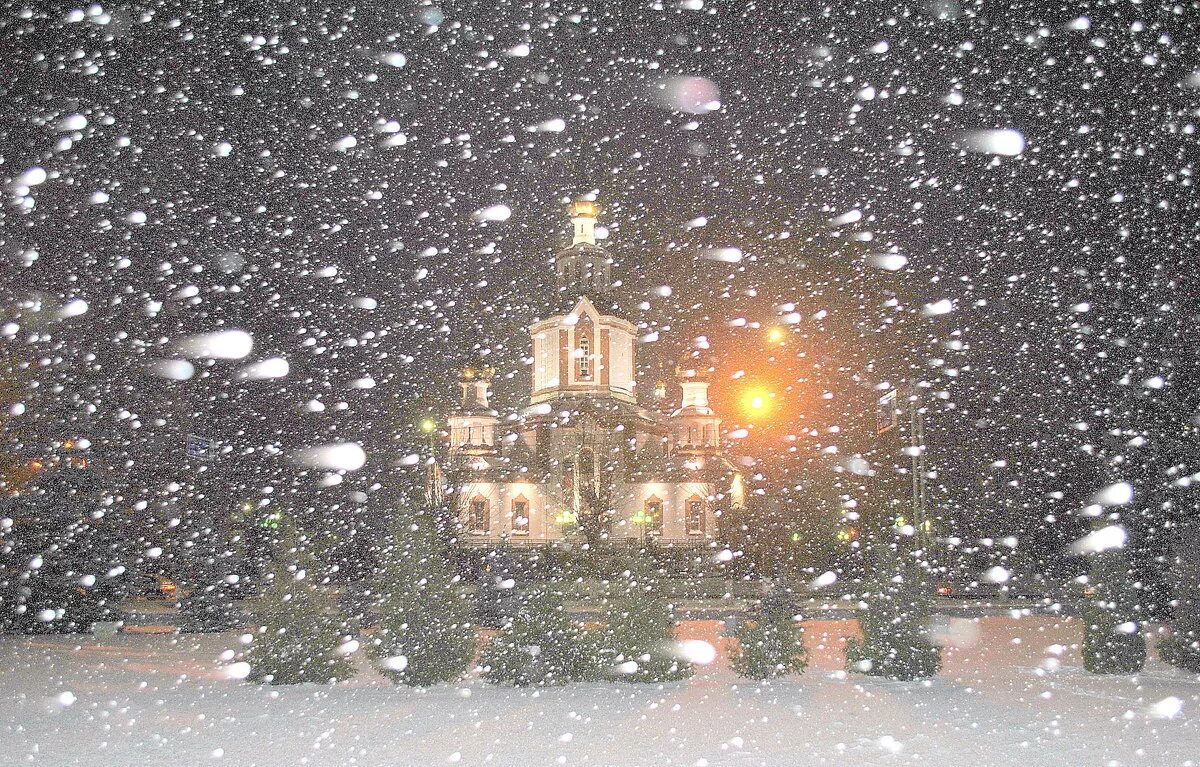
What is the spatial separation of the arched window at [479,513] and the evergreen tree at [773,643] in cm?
3232

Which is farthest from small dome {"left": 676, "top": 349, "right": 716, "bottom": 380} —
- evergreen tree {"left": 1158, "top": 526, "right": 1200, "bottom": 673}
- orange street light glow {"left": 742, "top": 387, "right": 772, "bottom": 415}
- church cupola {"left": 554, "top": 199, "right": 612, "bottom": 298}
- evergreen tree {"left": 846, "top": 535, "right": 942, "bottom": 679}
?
evergreen tree {"left": 846, "top": 535, "right": 942, "bottom": 679}

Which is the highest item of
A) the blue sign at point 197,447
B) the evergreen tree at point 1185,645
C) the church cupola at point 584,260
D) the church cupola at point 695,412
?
the church cupola at point 584,260

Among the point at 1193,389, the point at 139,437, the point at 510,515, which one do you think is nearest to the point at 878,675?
the point at 1193,389

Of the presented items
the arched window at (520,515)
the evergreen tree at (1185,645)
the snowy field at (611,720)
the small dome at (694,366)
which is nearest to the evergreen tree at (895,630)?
the snowy field at (611,720)

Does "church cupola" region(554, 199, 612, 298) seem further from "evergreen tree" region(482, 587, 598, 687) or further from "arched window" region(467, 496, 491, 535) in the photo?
"evergreen tree" region(482, 587, 598, 687)

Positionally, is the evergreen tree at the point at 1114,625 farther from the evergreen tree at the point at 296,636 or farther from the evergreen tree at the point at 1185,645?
the evergreen tree at the point at 296,636

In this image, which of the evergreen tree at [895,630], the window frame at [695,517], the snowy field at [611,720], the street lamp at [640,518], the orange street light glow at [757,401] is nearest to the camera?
the snowy field at [611,720]

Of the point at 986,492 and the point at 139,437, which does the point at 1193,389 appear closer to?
the point at 986,492

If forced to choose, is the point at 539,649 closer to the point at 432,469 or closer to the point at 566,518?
the point at 566,518

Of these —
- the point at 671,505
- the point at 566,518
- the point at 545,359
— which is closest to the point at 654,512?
the point at 671,505

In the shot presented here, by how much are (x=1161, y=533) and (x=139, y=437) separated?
26552 mm

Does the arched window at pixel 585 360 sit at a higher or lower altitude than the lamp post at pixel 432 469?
higher

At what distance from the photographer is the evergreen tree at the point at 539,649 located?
38.6 feet

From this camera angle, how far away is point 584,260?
50125 mm
